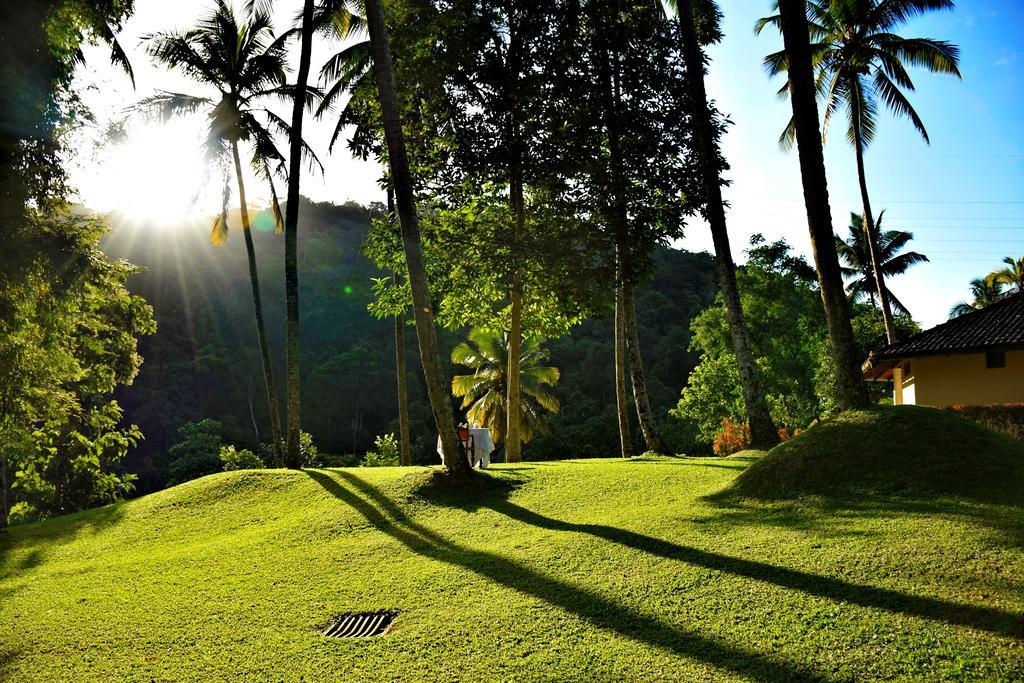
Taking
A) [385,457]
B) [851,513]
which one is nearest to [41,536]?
[851,513]

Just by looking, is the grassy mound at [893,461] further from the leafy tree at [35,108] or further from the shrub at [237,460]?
the shrub at [237,460]

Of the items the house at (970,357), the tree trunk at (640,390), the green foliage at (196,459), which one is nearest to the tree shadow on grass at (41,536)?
the tree trunk at (640,390)

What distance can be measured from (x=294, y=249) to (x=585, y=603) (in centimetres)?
1322

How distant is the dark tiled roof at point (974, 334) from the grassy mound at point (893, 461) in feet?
36.7

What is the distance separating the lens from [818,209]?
382 inches

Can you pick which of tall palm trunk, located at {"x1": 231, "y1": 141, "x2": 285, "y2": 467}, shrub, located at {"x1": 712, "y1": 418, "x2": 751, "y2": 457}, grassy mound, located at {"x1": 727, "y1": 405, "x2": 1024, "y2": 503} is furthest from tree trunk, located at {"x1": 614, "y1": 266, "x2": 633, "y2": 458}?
tall palm trunk, located at {"x1": 231, "y1": 141, "x2": 285, "y2": 467}

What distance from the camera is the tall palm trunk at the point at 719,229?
13.0 metres

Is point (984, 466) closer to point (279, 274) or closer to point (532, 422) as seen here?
point (532, 422)

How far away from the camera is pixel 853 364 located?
9.29 m

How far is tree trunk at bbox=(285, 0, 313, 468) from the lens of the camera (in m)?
15.4

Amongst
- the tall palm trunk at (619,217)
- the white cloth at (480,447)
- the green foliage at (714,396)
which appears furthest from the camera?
the green foliage at (714,396)

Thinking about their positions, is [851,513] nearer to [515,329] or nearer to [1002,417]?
[515,329]

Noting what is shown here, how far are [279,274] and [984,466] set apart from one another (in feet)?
178

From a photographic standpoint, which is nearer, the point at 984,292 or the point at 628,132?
the point at 628,132
